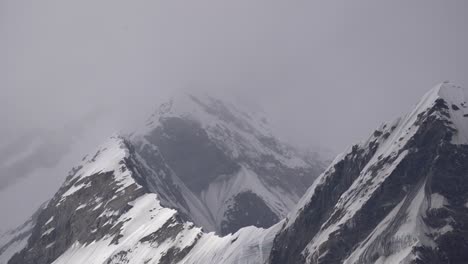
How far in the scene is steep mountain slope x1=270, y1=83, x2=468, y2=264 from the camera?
5541 inches

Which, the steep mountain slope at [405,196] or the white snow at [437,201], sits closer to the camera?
the steep mountain slope at [405,196]

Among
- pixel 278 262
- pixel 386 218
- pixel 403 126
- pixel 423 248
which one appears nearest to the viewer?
pixel 423 248

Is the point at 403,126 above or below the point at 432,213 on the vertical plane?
above

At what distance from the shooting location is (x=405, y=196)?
151500mm

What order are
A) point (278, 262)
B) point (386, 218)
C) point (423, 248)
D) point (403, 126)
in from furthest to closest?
point (278, 262) < point (403, 126) < point (386, 218) < point (423, 248)

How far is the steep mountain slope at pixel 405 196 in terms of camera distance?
5541 inches

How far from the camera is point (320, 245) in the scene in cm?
16188

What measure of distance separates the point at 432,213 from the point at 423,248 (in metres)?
7.77

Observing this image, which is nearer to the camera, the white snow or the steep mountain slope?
the steep mountain slope

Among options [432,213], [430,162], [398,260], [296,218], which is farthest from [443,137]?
[296,218]

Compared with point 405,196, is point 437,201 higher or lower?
lower

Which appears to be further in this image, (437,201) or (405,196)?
(405,196)

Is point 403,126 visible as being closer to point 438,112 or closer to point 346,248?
point 438,112

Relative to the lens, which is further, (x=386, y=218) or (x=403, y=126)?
(x=403, y=126)
